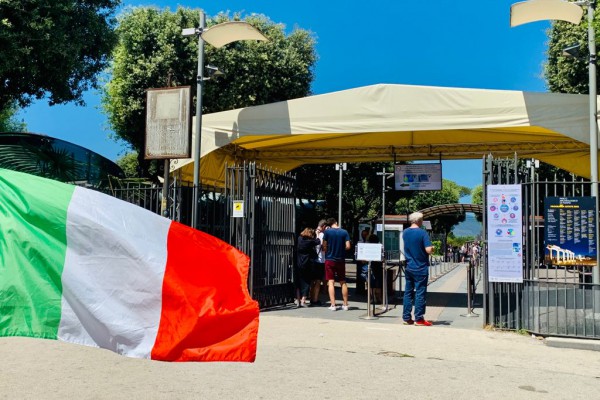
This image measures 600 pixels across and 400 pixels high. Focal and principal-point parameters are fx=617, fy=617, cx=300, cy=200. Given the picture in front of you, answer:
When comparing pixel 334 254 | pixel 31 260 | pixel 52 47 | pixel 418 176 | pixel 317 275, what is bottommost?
pixel 317 275

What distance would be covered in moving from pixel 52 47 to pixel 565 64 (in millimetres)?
17845

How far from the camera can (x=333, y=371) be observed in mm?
7133

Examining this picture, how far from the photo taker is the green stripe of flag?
363cm

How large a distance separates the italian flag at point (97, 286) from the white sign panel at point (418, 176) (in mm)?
13162

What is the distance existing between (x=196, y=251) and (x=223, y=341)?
579mm

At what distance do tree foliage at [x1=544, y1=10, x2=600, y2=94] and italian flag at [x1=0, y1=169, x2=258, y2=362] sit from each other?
21044 mm

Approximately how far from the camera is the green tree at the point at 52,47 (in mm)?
17109

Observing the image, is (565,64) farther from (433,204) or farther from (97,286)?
(433,204)

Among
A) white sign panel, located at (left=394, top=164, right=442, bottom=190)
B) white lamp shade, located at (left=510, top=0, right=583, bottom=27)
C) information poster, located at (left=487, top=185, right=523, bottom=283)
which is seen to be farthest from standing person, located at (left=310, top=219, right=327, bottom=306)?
white lamp shade, located at (left=510, top=0, right=583, bottom=27)

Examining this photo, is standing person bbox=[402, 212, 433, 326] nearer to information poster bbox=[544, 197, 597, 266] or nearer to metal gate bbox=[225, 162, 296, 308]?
information poster bbox=[544, 197, 597, 266]

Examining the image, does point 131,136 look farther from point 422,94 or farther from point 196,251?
point 196,251

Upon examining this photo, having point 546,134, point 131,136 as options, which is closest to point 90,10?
point 131,136

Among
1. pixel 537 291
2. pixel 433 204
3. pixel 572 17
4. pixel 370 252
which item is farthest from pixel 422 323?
pixel 433 204

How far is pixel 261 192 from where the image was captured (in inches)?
501
